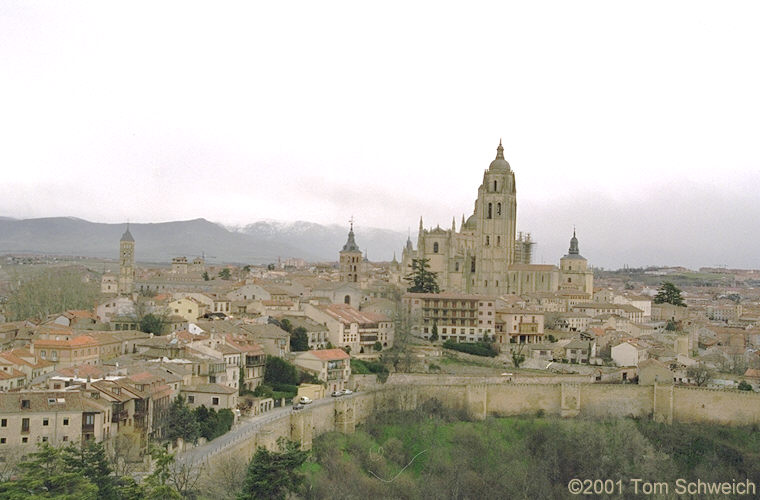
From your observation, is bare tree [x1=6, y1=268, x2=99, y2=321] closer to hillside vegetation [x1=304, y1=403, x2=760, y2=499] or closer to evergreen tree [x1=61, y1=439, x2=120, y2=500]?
hillside vegetation [x1=304, y1=403, x2=760, y2=499]

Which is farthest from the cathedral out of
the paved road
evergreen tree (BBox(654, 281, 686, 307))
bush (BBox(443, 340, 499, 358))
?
the paved road

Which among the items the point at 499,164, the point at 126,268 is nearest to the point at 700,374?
the point at 499,164

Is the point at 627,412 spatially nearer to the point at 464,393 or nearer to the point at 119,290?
the point at 464,393

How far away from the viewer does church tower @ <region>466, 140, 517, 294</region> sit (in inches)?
2886

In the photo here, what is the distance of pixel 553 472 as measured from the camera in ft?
123

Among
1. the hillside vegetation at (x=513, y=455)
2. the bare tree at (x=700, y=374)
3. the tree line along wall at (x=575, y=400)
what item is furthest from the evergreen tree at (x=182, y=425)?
the bare tree at (x=700, y=374)

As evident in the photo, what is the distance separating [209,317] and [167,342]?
11.9 metres

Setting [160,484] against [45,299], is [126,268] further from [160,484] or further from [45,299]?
[160,484]

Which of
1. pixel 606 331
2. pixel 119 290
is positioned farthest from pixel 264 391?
pixel 119 290

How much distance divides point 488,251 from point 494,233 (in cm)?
162

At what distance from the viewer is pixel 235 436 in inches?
1186

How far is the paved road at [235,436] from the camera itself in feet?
89.7

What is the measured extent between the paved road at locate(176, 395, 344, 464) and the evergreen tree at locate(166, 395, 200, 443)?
0.49 m

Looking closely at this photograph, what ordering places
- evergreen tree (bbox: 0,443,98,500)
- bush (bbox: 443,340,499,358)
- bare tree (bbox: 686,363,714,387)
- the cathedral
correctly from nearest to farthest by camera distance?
evergreen tree (bbox: 0,443,98,500) < bare tree (bbox: 686,363,714,387) < bush (bbox: 443,340,499,358) < the cathedral
